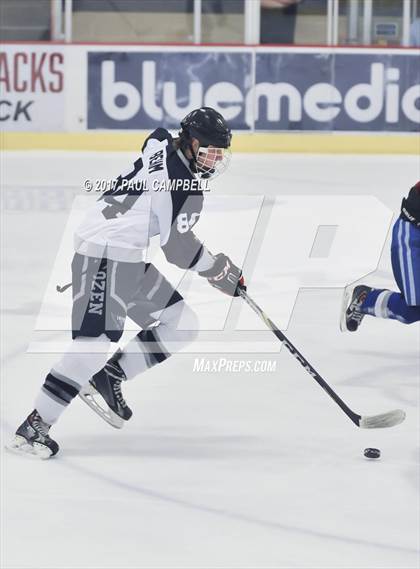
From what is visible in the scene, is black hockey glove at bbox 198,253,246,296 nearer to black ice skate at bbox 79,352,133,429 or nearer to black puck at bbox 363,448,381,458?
Result: black ice skate at bbox 79,352,133,429

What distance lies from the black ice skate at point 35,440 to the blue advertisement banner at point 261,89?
25.6 ft

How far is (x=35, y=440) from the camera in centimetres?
335

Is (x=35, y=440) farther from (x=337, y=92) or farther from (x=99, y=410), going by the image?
(x=337, y=92)

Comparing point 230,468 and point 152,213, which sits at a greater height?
point 152,213

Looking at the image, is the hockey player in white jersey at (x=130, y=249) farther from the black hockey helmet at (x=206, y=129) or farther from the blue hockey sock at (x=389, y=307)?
the blue hockey sock at (x=389, y=307)

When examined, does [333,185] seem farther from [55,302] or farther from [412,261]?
[412,261]

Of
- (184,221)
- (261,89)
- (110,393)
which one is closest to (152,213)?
(184,221)

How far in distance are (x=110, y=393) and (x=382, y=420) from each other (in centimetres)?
73

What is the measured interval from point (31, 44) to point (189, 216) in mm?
8068

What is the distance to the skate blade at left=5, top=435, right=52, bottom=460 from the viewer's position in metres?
3.34

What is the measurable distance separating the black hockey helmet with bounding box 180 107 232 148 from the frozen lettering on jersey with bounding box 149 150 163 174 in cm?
8

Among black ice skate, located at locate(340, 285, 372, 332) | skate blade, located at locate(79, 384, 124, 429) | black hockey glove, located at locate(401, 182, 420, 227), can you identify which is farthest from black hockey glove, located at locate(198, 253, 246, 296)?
black ice skate, located at locate(340, 285, 372, 332)

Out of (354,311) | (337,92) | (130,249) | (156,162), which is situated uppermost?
(156,162)

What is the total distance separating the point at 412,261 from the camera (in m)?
4.24
